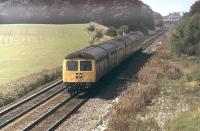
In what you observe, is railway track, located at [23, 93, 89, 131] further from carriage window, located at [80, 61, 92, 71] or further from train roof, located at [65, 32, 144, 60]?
train roof, located at [65, 32, 144, 60]

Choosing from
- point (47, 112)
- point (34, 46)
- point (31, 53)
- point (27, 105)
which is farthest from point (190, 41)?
point (47, 112)

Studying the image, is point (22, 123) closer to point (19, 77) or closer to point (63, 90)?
point (63, 90)

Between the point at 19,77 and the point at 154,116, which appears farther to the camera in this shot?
the point at 19,77

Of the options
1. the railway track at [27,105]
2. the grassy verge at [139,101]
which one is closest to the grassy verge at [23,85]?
the railway track at [27,105]

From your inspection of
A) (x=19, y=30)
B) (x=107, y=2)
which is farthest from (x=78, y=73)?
(x=107, y=2)

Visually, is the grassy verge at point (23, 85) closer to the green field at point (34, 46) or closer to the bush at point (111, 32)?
the green field at point (34, 46)

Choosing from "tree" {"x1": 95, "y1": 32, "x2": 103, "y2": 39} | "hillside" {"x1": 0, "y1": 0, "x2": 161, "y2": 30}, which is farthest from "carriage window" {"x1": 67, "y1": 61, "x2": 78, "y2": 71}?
"hillside" {"x1": 0, "y1": 0, "x2": 161, "y2": 30}

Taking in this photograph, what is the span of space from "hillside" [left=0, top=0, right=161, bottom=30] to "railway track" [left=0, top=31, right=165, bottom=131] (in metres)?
76.8

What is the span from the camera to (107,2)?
377 feet

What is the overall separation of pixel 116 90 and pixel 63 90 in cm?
384

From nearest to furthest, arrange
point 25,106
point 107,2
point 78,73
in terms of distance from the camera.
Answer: point 25,106
point 78,73
point 107,2

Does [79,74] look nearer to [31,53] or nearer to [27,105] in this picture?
[27,105]

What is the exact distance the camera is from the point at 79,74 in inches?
1138

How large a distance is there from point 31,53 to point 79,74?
29682 millimetres
